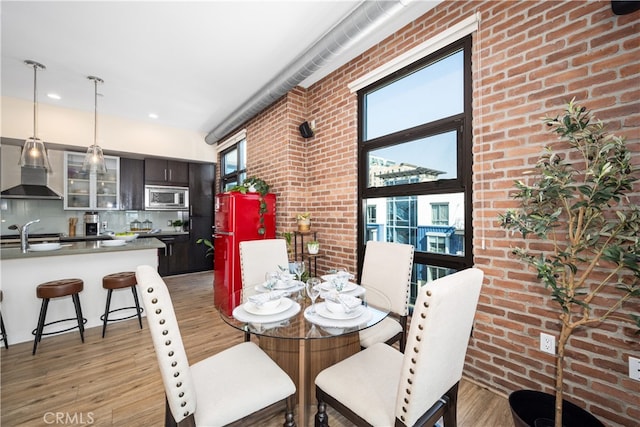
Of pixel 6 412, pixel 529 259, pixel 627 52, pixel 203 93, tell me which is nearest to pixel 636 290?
pixel 529 259

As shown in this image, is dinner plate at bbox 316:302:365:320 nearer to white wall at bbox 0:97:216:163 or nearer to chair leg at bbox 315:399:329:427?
chair leg at bbox 315:399:329:427

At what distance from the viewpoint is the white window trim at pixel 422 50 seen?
195cm

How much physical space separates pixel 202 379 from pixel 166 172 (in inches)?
199

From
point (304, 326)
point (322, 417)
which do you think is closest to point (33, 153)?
point (304, 326)

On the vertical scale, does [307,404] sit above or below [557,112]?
below

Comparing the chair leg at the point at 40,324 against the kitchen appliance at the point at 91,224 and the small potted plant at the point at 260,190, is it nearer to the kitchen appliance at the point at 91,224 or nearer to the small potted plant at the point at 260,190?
the small potted plant at the point at 260,190

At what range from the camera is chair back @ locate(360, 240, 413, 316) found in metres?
1.91

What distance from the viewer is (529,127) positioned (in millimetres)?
1683

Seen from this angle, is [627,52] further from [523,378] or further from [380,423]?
[380,423]

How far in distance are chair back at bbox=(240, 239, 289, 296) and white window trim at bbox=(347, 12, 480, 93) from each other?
75.7 inches

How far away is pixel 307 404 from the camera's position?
5.39 ft

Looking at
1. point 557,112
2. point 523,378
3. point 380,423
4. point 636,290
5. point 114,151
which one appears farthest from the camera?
point 114,151

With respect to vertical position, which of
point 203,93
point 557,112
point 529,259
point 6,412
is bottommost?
point 6,412

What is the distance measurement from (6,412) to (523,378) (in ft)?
11.1
